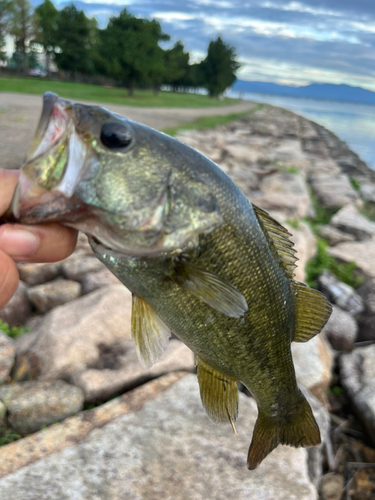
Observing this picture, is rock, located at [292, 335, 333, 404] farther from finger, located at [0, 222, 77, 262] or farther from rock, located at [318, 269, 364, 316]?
finger, located at [0, 222, 77, 262]

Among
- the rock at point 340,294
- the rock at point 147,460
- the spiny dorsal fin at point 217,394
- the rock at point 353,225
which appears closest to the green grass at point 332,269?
the rock at point 340,294

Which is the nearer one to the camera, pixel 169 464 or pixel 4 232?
pixel 4 232

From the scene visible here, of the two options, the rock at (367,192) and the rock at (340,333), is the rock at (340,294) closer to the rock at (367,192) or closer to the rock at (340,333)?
the rock at (340,333)

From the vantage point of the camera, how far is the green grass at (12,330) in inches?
153

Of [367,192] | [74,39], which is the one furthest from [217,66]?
[367,192]

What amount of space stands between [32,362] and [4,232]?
2.22 meters

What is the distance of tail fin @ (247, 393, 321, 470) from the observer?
219cm

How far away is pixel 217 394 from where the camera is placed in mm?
2033

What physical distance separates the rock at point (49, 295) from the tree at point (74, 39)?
182 feet

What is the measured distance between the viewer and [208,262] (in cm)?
167

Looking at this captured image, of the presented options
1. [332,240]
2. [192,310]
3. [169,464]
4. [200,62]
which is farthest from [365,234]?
[200,62]

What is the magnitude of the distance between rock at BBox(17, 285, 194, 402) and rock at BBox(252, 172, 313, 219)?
199 inches

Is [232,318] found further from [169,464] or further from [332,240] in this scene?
[332,240]

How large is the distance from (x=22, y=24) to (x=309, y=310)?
59.1 m
